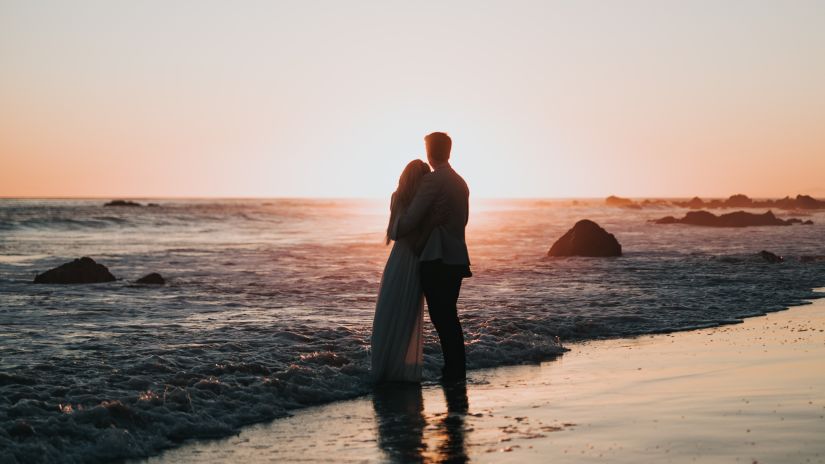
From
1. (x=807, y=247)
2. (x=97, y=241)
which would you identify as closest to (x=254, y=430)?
(x=807, y=247)

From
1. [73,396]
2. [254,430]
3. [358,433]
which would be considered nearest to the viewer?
[358,433]

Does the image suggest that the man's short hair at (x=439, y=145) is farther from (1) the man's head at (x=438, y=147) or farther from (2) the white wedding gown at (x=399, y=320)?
(2) the white wedding gown at (x=399, y=320)

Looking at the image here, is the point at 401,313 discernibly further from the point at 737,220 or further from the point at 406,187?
the point at 737,220

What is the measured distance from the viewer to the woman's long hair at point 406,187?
7547mm

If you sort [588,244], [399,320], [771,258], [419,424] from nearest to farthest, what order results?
[419,424] < [399,320] < [771,258] < [588,244]

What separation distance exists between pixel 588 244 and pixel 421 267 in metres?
20.3

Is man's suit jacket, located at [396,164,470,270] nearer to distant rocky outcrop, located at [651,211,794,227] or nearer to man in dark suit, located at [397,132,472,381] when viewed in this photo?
man in dark suit, located at [397,132,472,381]

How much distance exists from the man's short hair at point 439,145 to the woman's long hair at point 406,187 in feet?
0.53

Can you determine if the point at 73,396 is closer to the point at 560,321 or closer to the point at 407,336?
the point at 407,336

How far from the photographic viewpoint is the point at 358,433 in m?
5.83

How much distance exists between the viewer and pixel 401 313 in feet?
25.1

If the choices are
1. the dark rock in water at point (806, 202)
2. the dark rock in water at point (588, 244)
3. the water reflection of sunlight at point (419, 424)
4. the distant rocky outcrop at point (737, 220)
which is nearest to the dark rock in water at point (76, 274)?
the water reflection of sunlight at point (419, 424)

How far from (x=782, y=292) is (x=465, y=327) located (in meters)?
7.78

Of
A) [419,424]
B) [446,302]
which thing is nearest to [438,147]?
[446,302]
